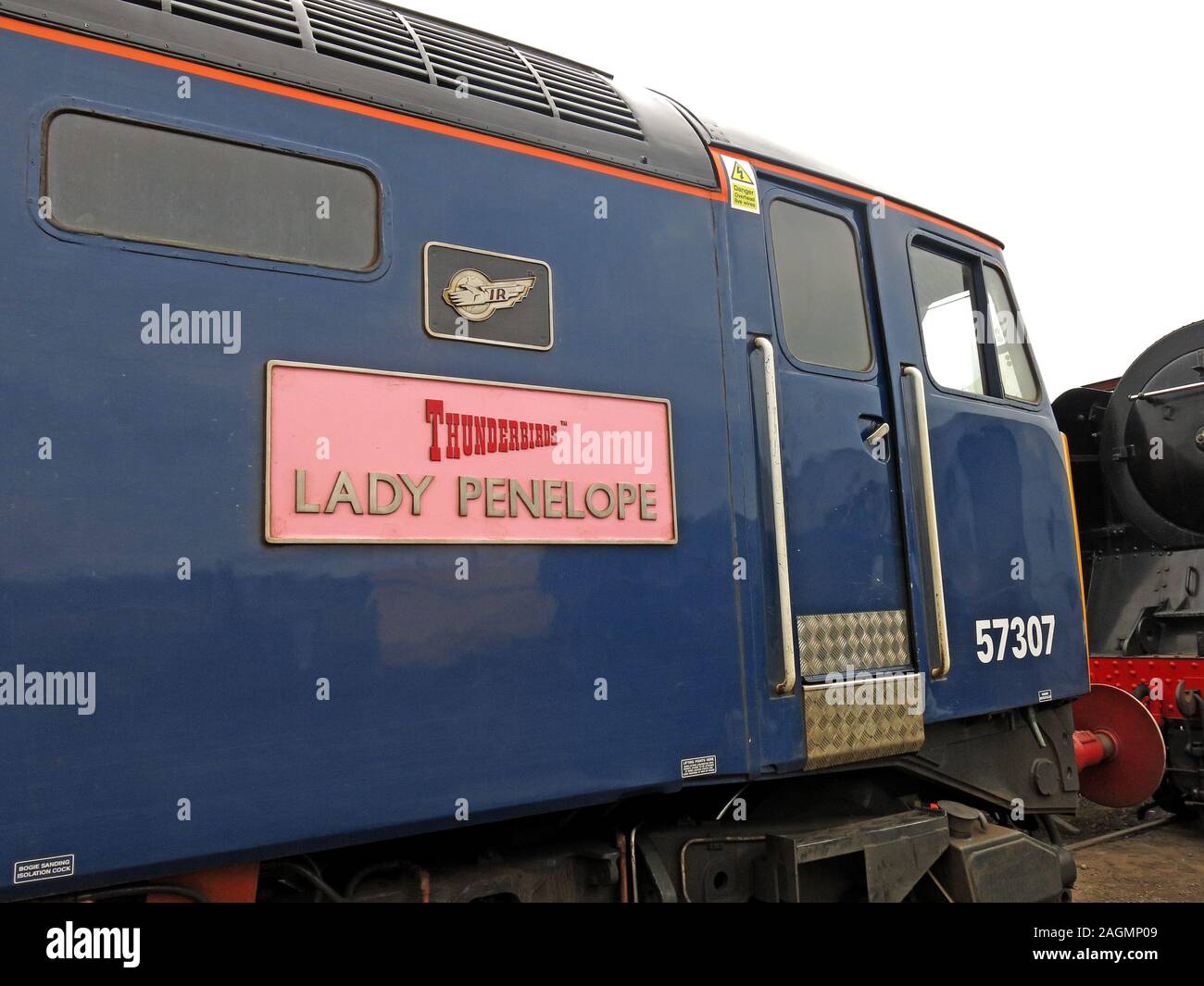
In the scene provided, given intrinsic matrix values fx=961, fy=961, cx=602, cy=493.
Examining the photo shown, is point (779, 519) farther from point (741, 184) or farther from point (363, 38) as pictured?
point (363, 38)

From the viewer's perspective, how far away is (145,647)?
2.10m

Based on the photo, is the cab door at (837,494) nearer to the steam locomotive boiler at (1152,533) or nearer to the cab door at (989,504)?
the cab door at (989,504)

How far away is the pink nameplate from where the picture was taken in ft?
7.68

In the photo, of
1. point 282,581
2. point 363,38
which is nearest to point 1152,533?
point 363,38

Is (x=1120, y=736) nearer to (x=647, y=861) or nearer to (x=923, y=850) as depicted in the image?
(x=923, y=850)

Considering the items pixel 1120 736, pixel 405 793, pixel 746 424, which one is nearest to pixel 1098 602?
pixel 1120 736

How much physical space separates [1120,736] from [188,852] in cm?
483

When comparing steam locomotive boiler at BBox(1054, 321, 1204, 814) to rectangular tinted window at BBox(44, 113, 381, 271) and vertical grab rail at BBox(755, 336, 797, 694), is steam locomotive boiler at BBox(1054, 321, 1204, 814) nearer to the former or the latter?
vertical grab rail at BBox(755, 336, 797, 694)

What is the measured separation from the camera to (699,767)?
2918 millimetres

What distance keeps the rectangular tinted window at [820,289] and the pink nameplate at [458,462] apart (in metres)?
0.79

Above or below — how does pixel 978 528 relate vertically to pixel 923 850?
above

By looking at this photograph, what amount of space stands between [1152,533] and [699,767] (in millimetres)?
6166
